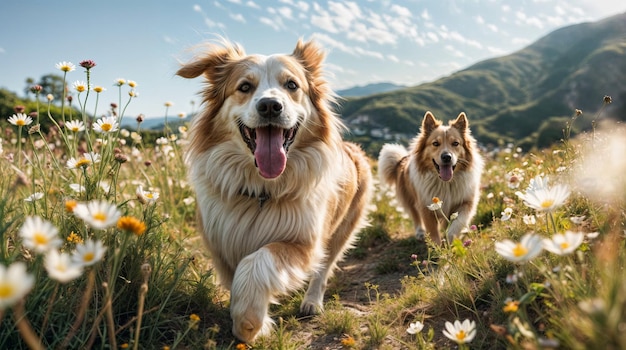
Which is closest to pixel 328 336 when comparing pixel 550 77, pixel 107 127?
pixel 107 127

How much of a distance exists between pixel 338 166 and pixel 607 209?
6.89 feet

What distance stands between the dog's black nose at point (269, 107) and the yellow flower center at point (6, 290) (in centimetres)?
242

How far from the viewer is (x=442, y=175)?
6059 mm

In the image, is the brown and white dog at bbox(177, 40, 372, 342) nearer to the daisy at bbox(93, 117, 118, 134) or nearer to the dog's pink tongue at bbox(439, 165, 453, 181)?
the daisy at bbox(93, 117, 118, 134)

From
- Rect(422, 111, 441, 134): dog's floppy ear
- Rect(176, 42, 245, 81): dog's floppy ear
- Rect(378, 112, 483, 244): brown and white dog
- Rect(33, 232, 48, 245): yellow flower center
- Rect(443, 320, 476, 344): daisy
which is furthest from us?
Rect(422, 111, 441, 134): dog's floppy ear

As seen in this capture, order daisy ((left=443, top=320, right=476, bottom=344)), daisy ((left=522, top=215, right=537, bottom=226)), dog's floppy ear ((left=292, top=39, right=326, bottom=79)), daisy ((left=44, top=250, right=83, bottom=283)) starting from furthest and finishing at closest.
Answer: dog's floppy ear ((left=292, top=39, right=326, bottom=79)) → daisy ((left=522, top=215, right=537, bottom=226)) → daisy ((left=443, top=320, right=476, bottom=344)) → daisy ((left=44, top=250, right=83, bottom=283))

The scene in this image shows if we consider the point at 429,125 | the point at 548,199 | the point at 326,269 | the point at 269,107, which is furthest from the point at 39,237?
the point at 429,125

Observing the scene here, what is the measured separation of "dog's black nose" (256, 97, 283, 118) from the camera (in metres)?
3.28

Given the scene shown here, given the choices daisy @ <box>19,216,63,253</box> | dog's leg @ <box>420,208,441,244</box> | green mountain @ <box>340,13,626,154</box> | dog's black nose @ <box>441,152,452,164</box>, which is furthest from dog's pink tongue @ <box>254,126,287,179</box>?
green mountain @ <box>340,13,626,154</box>

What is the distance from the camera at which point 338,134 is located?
13.7 feet

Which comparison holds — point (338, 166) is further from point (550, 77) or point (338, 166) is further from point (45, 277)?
point (550, 77)

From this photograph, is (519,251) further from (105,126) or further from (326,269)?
(326,269)

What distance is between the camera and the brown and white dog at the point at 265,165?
3377mm

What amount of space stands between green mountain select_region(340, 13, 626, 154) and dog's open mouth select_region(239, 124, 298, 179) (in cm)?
7272
